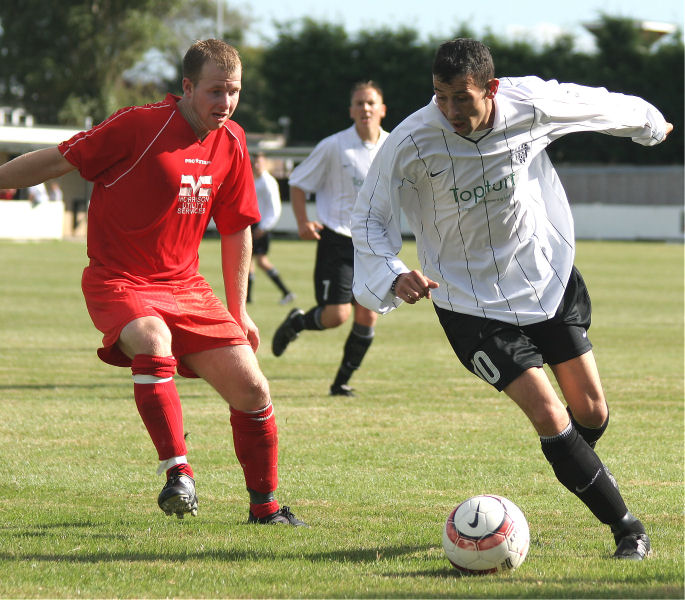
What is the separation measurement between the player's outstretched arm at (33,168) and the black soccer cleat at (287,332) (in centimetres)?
526

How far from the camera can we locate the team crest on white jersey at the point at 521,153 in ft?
15.9

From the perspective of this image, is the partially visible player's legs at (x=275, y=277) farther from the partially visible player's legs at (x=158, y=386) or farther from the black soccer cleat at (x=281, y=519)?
the partially visible player's legs at (x=158, y=386)

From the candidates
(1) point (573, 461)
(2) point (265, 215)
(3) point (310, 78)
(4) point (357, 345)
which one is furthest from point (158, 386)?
(3) point (310, 78)

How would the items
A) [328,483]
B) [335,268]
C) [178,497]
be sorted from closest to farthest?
[178,497]
[328,483]
[335,268]

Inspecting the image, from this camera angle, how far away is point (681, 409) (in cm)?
886

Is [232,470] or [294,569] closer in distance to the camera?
[294,569]

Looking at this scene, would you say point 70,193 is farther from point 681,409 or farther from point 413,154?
point 413,154

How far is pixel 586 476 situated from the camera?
468 centimetres

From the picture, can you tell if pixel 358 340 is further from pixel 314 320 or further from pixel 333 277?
pixel 314 320

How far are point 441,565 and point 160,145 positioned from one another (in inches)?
87.0

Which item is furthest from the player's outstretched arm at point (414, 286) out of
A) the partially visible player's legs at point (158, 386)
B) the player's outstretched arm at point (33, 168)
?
the player's outstretched arm at point (33, 168)

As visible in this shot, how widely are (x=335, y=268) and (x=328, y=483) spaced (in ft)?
11.5

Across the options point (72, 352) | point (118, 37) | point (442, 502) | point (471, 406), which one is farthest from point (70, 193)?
point (442, 502)

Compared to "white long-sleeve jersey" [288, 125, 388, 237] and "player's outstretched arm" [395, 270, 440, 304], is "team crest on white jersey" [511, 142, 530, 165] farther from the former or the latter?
"white long-sleeve jersey" [288, 125, 388, 237]
